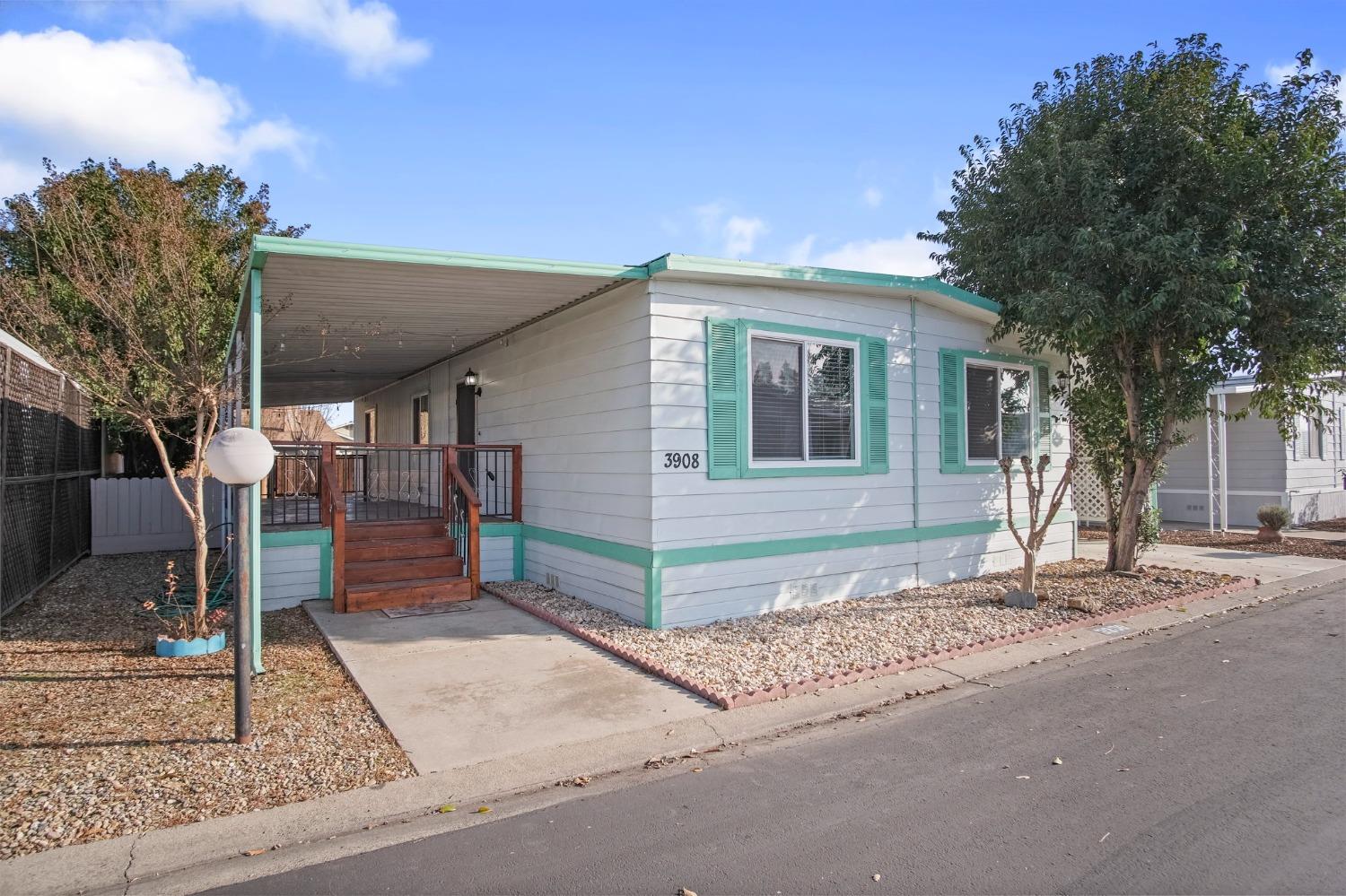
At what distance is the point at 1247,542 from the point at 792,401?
33.0ft

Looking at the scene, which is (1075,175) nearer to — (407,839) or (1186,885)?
(1186,885)

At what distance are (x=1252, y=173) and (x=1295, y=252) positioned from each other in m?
0.86

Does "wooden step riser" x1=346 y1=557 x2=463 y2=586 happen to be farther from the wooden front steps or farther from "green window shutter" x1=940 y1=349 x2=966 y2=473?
"green window shutter" x1=940 y1=349 x2=966 y2=473

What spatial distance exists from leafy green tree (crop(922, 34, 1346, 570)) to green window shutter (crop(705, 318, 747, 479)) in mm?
3309

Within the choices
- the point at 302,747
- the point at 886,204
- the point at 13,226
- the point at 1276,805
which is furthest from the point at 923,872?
the point at 13,226

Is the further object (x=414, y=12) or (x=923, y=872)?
(x=414, y=12)

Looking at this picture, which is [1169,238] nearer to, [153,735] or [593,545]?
Result: [593,545]

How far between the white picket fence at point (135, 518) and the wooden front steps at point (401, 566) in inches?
192

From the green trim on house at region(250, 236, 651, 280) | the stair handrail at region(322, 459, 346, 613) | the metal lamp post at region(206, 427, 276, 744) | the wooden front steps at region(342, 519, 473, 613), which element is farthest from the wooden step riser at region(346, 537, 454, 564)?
the metal lamp post at region(206, 427, 276, 744)

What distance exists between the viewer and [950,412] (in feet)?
28.4

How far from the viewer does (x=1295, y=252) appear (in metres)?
7.29

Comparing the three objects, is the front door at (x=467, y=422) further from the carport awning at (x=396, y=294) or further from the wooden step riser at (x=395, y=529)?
the wooden step riser at (x=395, y=529)

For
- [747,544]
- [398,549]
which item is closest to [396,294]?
[398,549]

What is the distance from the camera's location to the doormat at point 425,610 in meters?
7.19
